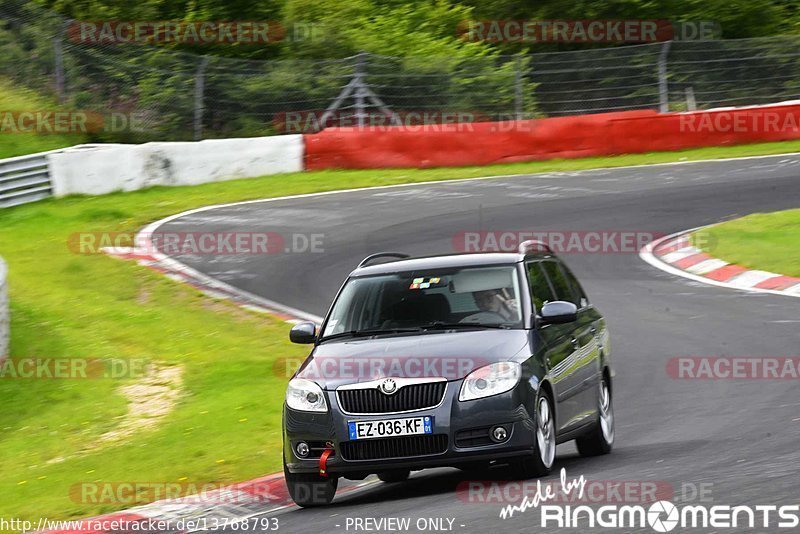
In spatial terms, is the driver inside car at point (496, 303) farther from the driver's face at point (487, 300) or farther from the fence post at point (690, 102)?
the fence post at point (690, 102)

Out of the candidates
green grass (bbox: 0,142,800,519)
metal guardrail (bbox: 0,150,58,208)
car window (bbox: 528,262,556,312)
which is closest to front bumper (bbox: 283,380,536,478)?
car window (bbox: 528,262,556,312)

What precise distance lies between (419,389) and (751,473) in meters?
1.97

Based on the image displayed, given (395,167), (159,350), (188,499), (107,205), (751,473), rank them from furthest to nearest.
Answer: (395,167) < (107,205) < (159,350) < (188,499) < (751,473)

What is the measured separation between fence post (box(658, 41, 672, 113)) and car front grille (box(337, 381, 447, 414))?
805 inches

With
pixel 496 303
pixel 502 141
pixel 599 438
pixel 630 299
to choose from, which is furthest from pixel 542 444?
pixel 502 141

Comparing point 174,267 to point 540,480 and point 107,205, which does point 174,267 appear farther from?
point 540,480

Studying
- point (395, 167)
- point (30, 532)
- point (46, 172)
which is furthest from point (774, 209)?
point (30, 532)

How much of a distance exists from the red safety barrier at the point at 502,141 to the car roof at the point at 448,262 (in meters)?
17.0

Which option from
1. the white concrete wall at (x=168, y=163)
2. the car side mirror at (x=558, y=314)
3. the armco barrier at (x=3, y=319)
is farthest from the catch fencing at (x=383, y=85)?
the car side mirror at (x=558, y=314)

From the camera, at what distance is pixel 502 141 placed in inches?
1045

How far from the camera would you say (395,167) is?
2652 cm

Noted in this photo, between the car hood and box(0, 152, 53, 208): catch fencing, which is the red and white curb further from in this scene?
box(0, 152, 53, 208): catch fencing

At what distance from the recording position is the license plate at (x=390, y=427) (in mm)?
7848

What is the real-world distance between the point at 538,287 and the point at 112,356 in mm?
6274
